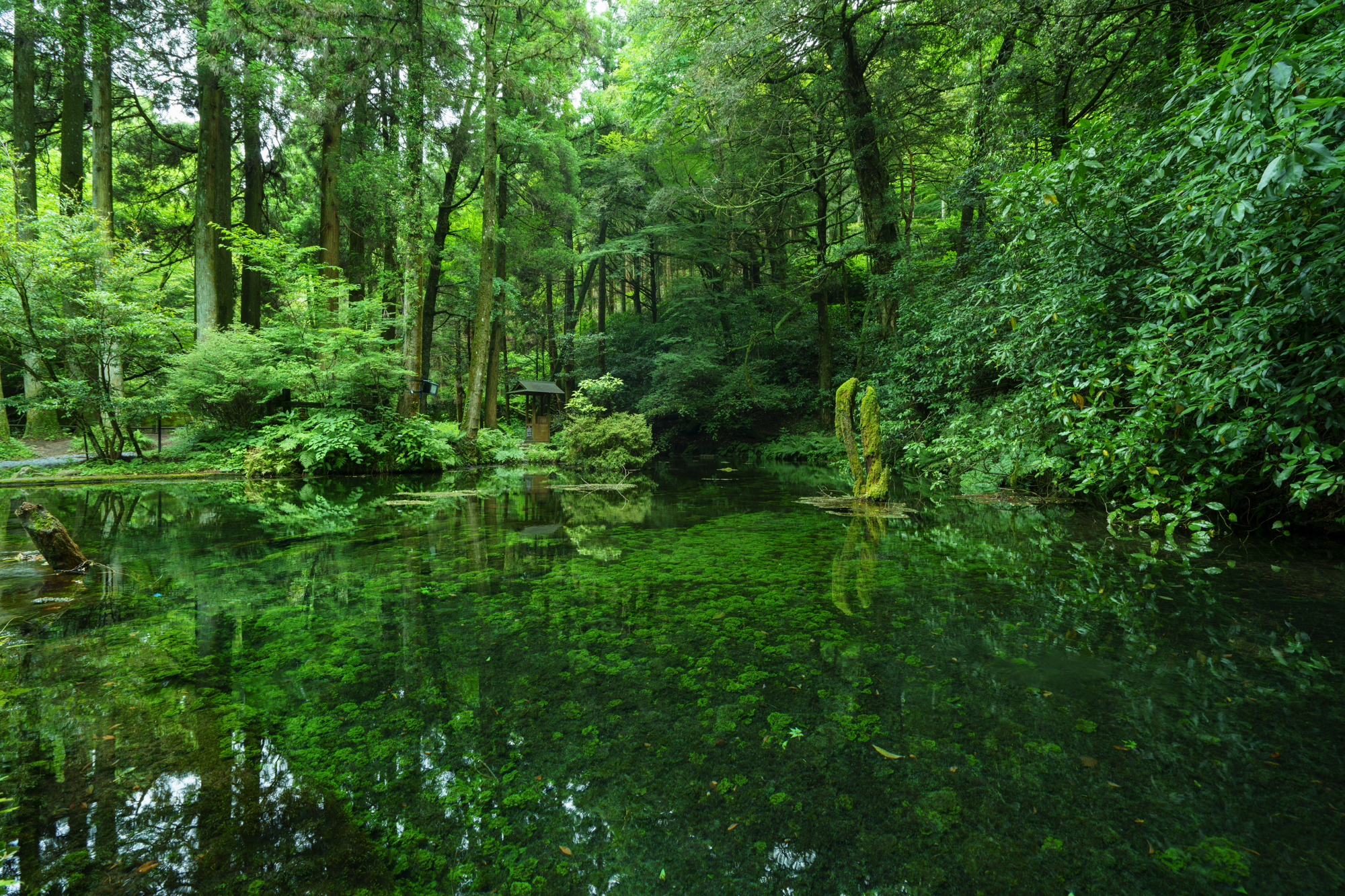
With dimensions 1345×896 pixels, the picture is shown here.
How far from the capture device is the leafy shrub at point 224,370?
9547 millimetres

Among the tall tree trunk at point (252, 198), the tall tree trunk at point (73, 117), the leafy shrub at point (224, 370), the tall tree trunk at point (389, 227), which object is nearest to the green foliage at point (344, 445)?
the leafy shrub at point (224, 370)

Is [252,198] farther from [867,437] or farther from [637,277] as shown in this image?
[637,277]

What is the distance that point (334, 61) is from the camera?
10.3 meters

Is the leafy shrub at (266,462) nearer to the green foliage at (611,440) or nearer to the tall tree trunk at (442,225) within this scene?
the tall tree trunk at (442,225)

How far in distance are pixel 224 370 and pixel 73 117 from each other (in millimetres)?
6340

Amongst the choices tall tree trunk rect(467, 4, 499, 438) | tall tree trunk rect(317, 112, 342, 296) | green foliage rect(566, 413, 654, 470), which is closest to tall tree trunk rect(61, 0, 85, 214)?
tall tree trunk rect(317, 112, 342, 296)

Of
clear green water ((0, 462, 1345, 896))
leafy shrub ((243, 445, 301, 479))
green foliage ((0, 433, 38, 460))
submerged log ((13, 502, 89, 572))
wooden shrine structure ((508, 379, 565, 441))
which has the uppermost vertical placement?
wooden shrine structure ((508, 379, 565, 441))

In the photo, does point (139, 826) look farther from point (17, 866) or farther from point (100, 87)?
point (100, 87)

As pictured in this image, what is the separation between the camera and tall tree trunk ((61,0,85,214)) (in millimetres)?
10109

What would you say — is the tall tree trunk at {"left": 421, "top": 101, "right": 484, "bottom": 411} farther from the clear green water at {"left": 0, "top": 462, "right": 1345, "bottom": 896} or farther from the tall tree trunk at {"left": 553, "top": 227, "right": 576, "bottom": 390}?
the clear green water at {"left": 0, "top": 462, "right": 1345, "bottom": 896}

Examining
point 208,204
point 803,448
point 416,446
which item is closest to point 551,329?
point 803,448

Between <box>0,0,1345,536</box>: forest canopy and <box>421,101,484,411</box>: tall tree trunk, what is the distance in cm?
9

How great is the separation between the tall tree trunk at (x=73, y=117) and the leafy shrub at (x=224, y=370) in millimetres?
3492

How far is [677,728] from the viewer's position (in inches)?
71.4
